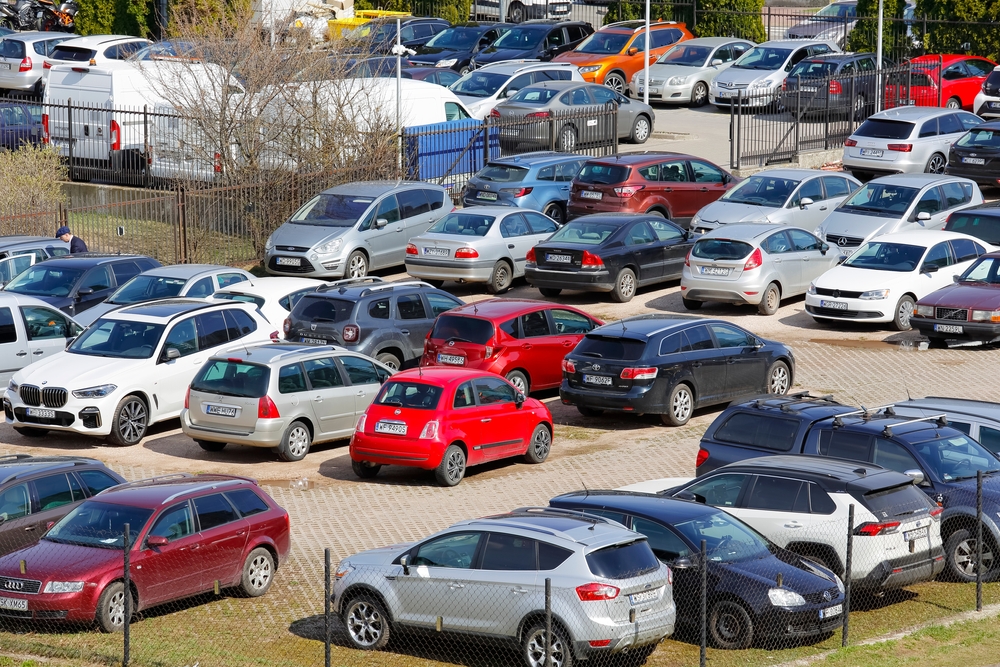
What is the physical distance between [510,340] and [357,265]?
7380mm

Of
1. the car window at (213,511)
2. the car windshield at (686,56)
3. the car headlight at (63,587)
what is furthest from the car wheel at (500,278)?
the car windshield at (686,56)

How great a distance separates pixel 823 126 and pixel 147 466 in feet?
77.5

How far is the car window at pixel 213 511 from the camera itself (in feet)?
45.6

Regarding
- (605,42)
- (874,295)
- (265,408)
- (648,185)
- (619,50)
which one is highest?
(605,42)

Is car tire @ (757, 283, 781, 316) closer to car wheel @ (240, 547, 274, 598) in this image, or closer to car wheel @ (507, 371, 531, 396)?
car wheel @ (507, 371, 531, 396)

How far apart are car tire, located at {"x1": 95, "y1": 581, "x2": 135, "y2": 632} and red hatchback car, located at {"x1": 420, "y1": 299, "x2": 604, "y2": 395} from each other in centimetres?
844

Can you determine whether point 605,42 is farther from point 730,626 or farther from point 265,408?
point 730,626

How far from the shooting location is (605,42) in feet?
148

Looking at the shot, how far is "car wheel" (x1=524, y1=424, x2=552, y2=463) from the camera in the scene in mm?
19141

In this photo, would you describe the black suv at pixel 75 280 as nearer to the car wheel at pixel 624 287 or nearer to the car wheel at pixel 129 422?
the car wheel at pixel 129 422

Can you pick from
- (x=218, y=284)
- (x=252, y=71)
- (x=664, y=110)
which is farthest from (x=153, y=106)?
(x=664, y=110)

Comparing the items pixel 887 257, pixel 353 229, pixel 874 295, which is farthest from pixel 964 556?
pixel 353 229

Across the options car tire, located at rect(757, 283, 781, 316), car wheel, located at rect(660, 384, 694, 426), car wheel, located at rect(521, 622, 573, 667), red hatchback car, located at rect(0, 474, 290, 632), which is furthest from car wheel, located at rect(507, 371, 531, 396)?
car wheel, located at rect(521, 622, 573, 667)

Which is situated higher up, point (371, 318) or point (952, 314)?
point (371, 318)
